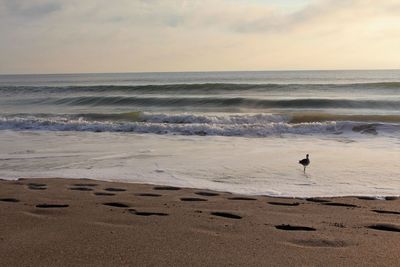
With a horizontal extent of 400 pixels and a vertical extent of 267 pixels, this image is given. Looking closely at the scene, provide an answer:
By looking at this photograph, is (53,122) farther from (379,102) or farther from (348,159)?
(379,102)

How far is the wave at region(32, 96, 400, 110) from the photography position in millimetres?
22820

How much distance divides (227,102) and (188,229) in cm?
2140

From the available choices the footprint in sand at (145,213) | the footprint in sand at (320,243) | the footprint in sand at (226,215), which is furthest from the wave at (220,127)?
the footprint in sand at (320,243)

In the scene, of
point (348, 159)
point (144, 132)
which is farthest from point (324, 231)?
point (144, 132)

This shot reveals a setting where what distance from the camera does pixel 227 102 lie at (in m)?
25.2

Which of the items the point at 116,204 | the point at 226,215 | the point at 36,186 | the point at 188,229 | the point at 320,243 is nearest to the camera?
the point at 320,243

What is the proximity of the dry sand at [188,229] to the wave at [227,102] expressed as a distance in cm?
1818

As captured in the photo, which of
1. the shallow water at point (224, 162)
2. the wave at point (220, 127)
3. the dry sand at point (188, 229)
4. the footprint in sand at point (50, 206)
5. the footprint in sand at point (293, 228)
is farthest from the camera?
the wave at point (220, 127)

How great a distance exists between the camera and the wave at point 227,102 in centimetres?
2282

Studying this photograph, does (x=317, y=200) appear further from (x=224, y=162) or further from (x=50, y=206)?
(x=50, y=206)

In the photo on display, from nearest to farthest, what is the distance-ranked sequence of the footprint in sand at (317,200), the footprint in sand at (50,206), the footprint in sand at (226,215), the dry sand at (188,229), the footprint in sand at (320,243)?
the dry sand at (188,229) < the footprint in sand at (320,243) < the footprint in sand at (226,215) < the footprint in sand at (50,206) < the footprint in sand at (317,200)

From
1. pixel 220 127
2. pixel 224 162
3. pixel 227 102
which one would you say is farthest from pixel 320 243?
pixel 227 102

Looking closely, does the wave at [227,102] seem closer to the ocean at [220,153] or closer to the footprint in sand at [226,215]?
the ocean at [220,153]

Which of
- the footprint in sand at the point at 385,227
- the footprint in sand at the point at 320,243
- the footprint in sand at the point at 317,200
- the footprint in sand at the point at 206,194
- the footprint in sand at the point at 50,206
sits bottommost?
the footprint in sand at the point at 206,194
